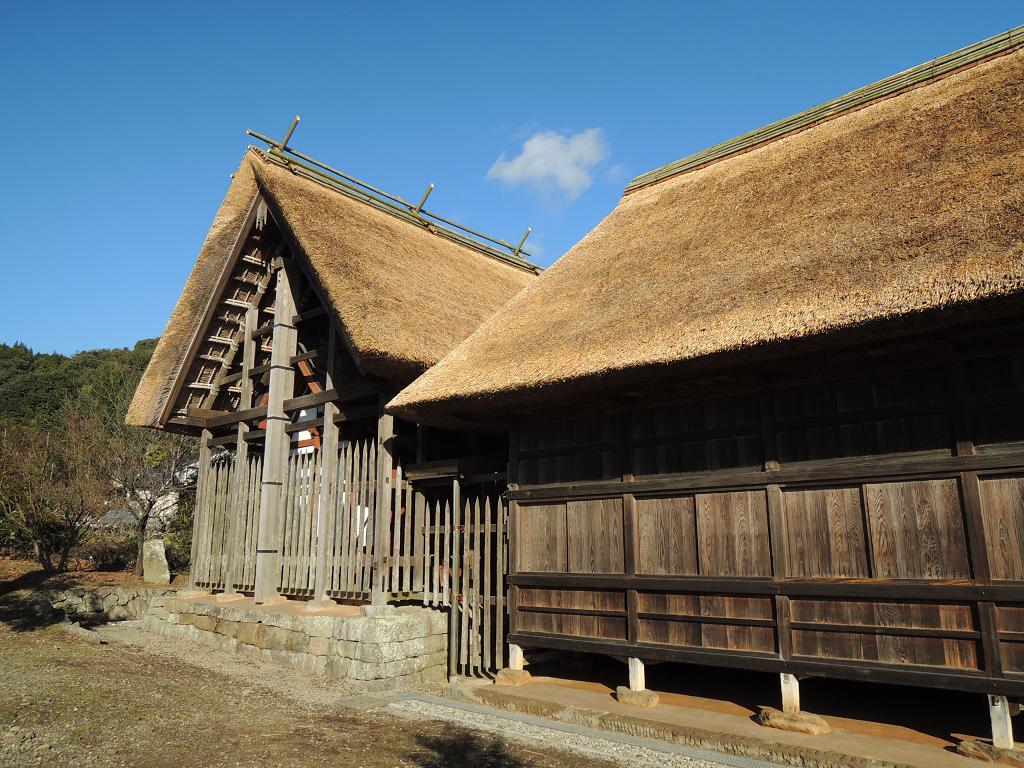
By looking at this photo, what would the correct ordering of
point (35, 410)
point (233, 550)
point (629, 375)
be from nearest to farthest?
point (629, 375) → point (233, 550) → point (35, 410)

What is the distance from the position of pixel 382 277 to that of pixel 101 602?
28.1ft

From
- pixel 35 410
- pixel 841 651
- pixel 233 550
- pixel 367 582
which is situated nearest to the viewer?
pixel 841 651

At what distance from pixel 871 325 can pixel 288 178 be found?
869 centimetres

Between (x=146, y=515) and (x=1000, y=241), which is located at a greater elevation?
(x=1000, y=241)

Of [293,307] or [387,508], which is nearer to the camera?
[387,508]

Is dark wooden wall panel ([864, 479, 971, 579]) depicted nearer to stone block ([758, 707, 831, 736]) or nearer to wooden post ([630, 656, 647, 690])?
stone block ([758, 707, 831, 736])

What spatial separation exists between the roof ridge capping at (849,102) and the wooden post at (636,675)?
20.2ft

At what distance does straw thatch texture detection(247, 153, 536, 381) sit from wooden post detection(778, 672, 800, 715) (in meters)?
5.00

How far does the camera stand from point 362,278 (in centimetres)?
871

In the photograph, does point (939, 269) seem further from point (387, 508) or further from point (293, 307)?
point (293, 307)

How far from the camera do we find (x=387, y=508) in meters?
8.17

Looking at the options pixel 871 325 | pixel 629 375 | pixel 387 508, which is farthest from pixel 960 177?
pixel 387 508

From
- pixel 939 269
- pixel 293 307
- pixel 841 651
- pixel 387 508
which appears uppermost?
pixel 293 307

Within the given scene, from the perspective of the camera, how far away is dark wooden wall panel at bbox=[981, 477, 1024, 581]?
4.36 meters
